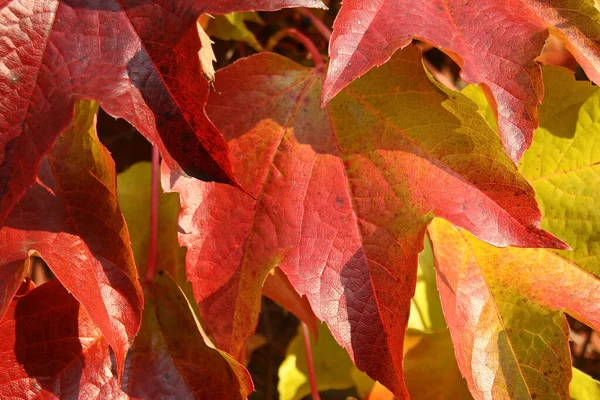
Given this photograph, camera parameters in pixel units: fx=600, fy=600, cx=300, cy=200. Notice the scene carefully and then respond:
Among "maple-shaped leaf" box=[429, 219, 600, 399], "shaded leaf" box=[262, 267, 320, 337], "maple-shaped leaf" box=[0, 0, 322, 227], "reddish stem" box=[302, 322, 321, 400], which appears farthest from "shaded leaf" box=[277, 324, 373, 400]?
"maple-shaped leaf" box=[0, 0, 322, 227]

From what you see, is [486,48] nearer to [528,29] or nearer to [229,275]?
[528,29]

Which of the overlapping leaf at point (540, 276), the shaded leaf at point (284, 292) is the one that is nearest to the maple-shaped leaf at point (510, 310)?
the overlapping leaf at point (540, 276)

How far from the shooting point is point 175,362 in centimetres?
65

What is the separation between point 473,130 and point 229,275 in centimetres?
28

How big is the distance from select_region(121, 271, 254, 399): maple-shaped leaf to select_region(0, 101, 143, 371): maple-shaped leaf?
0.34 feet

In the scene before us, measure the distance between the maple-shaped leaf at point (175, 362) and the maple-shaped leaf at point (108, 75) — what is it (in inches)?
9.2

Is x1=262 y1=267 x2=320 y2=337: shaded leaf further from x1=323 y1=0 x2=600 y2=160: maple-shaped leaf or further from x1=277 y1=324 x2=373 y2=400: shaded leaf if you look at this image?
x1=323 y1=0 x2=600 y2=160: maple-shaped leaf

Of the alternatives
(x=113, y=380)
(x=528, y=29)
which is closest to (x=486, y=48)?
(x=528, y=29)

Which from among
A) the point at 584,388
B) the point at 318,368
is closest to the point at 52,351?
the point at 318,368

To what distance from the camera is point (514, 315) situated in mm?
662

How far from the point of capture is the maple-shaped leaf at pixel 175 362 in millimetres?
628

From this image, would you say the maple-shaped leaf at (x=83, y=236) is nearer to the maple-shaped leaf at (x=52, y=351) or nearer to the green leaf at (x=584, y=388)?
the maple-shaped leaf at (x=52, y=351)

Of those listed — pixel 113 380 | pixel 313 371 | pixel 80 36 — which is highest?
pixel 80 36

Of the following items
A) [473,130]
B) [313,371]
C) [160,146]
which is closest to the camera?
[160,146]
